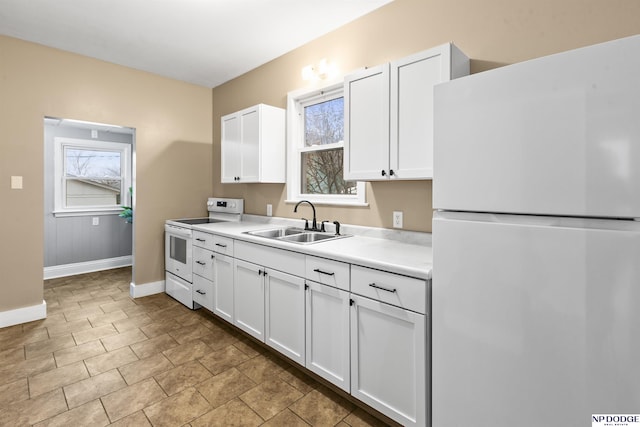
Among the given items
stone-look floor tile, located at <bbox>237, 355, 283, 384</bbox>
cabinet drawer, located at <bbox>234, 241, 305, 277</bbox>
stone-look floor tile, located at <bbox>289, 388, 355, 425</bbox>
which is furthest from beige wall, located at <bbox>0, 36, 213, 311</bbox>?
stone-look floor tile, located at <bbox>289, 388, 355, 425</bbox>

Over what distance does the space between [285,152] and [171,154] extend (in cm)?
166

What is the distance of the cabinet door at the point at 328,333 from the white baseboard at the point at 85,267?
4.42 metres

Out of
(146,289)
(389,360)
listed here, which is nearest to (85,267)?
(146,289)

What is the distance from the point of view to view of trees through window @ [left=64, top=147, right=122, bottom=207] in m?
4.88

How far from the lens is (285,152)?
3326 millimetres

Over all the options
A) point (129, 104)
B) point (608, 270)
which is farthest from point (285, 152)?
point (608, 270)

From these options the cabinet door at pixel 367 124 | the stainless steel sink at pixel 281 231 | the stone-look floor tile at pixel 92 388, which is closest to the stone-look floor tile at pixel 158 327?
the stone-look floor tile at pixel 92 388

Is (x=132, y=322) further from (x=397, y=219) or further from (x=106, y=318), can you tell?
(x=397, y=219)

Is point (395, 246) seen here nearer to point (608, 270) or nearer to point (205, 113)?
point (608, 270)

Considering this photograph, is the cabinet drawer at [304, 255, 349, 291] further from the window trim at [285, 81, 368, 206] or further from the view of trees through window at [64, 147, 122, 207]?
the view of trees through window at [64, 147, 122, 207]

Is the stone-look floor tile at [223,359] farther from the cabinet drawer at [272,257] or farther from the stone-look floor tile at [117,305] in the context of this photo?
the stone-look floor tile at [117,305]

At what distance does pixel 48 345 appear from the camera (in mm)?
2645

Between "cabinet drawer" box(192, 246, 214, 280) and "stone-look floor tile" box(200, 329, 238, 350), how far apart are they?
1.62ft

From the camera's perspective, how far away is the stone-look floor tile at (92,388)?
1.96m
